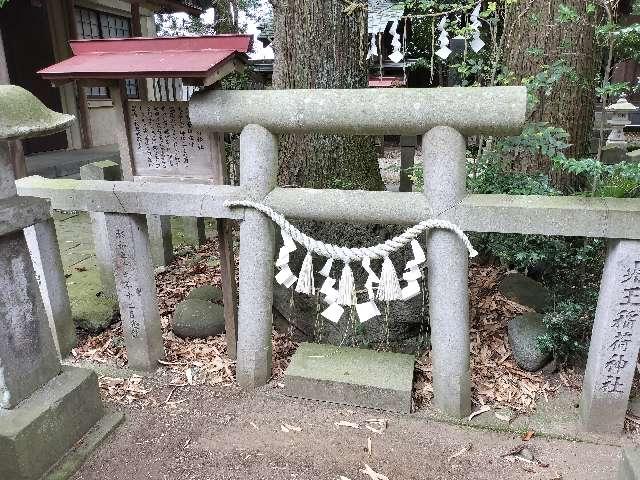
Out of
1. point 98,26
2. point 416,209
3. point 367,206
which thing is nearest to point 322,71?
point 367,206

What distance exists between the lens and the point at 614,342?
9.20 feet

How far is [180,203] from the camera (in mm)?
3205

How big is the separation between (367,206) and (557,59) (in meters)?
2.88

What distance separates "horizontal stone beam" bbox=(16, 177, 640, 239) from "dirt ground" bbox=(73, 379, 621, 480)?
4.33 feet

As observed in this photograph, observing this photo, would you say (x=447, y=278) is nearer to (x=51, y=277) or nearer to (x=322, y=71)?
(x=322, y=71)

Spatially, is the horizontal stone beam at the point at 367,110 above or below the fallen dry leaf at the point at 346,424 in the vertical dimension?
above

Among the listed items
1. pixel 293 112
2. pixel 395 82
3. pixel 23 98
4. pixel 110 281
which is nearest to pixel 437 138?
pixel 293 112

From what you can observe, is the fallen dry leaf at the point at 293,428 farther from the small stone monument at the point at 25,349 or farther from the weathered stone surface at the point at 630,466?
the weathered stone surface at the point at 630,466

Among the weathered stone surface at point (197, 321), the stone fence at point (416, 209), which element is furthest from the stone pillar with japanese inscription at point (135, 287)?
the weathered stone surface at point (197, 321)

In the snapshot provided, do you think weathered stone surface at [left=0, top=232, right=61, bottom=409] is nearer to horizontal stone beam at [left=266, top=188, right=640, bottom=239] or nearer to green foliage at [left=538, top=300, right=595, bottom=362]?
horizontal stone beam at [left=266, top=188, right=640, bottom=239]

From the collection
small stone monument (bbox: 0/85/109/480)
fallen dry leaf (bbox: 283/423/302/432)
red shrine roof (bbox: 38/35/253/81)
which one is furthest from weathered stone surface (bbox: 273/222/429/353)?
small stone monument (bbox: 0/85/109/480)

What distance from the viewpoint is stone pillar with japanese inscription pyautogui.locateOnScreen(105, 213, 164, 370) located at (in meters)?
3.38

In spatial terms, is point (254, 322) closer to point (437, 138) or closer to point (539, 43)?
point (437, 138)

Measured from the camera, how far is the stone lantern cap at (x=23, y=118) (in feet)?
7.37
